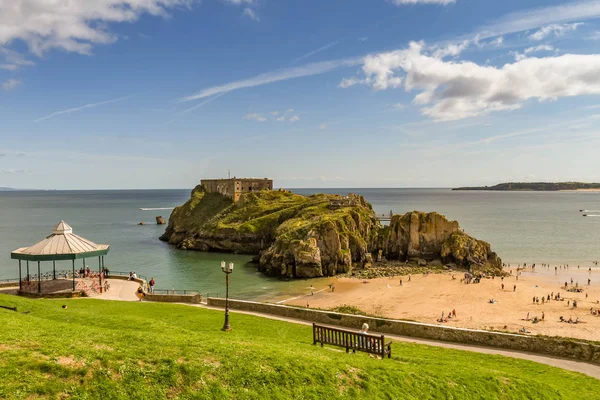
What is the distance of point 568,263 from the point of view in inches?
2463

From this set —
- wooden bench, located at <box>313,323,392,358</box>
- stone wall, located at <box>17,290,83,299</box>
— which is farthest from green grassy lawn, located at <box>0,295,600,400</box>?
stone wall, located at <box>17,290,83,299</box>

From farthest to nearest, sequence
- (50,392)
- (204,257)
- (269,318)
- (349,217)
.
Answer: (204,257) < (349,217) < (269,318) < (50,392)

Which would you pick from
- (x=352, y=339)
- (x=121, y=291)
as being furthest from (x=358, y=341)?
(x=121, y=291)

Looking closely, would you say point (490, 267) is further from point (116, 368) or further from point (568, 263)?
point (116, 368)

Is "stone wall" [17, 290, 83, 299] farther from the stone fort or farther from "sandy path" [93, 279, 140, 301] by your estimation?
the stone fort

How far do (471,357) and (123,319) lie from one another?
14.1m

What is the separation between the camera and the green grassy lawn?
8.27 meters

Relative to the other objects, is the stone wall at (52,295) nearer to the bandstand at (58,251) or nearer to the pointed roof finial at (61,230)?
the bandstand at (58,251)

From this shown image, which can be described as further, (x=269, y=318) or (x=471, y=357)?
(x=269, y=318)

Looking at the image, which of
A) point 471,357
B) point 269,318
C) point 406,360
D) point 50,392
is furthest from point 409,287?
point 50,392

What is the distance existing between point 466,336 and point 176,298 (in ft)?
61.0

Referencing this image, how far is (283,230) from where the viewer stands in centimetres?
6372

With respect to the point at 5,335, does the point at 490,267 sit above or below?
below

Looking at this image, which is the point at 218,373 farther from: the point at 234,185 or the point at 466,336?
the point at 234,185
